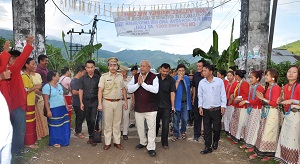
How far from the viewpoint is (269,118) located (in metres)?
4.67

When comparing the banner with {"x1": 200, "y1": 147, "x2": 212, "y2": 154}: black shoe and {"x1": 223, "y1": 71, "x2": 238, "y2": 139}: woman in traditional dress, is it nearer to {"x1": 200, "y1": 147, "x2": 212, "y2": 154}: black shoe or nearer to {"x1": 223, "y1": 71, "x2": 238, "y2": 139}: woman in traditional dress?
{"x1": 223, "y1": 71, "x2": 238, "y2": 139}: woman in traditional dress

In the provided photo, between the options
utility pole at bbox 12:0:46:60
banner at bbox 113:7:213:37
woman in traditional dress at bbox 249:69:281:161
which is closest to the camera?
Answer: woman in traditional dress at bbox 249:69:281:161

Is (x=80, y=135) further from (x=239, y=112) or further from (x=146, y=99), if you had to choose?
(x=239, y=112)

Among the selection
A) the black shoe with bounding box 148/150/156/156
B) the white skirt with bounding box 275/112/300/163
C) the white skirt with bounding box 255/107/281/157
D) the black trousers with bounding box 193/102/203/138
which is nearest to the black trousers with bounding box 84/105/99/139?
the black shoe with bounding box 148/150/156/156

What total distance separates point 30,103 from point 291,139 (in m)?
4.80

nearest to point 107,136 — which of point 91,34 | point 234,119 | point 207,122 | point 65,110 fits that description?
point 65,110

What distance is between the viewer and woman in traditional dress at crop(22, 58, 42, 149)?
523 centimetres

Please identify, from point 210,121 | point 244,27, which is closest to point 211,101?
point 210,121

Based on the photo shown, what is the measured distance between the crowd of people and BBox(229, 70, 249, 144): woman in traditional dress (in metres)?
0.02

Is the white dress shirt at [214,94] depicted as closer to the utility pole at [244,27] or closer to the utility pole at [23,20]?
the utility pole at [244,27]

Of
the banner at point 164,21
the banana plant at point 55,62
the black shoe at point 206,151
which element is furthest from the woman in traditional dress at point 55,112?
the banana plant at point 55,62

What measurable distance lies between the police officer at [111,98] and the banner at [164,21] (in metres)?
5.14

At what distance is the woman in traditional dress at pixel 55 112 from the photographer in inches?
215

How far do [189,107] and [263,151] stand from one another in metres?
2.04
